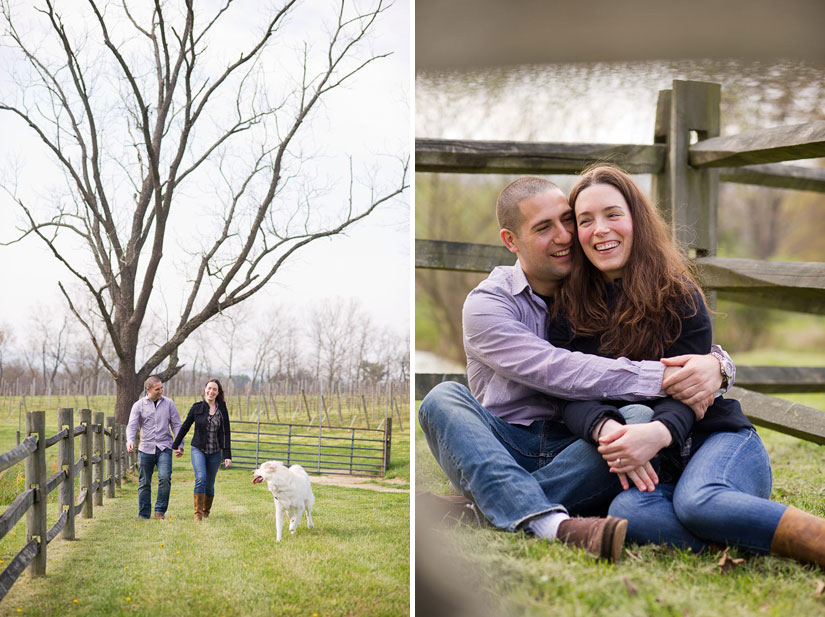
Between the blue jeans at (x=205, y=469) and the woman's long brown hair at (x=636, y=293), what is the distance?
0.98m

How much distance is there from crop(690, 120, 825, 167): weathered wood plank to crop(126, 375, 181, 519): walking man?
1.62m

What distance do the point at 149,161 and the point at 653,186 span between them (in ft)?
4.61

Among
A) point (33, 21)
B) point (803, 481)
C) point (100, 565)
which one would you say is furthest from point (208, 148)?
point (803, 481)

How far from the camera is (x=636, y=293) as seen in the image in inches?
63.9

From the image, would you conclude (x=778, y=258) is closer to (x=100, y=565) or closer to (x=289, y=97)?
(x=289, y=97)

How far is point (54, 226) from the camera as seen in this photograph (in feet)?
5.84

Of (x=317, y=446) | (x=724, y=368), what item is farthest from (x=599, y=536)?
(x=317, y=446)

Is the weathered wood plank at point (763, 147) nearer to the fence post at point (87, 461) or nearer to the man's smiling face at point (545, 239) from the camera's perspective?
the man's smiling face at point (545, 239)

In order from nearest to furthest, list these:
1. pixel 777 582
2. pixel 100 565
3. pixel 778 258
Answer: pixel 777 582 < pixel 100 565 < pixel 778 258

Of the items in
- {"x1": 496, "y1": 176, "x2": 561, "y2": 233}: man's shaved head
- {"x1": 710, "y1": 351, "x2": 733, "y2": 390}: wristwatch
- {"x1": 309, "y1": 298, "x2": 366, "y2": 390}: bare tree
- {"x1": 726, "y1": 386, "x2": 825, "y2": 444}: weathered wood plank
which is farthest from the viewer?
{"x1": 726, "y1": 386, "x2": 825, "y2": 444}: weathered wood plank

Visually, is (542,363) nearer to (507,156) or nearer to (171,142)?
(507,156)

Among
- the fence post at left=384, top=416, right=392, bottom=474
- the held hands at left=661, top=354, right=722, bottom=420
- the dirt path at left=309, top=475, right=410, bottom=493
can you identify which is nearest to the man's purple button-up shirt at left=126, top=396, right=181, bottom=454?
the dirt path at left=309, top=475, right=410, bottom=493

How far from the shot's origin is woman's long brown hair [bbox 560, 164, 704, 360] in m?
1.61

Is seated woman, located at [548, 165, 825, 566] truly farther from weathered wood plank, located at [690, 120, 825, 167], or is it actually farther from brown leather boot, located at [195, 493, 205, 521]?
brown leather boot, located at [195, 493, 205, 521]
